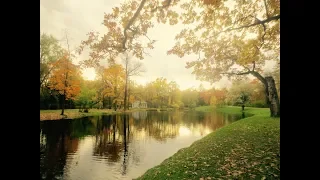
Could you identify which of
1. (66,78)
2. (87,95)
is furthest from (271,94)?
(66,78)

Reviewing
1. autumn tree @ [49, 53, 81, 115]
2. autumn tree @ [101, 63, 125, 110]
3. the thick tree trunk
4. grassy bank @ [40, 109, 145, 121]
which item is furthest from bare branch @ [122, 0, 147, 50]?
grassy bank @ [40, 109, 145, 121]

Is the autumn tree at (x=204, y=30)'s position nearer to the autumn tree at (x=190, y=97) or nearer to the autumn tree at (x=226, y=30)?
the autumn tree at (x=226, y=30)

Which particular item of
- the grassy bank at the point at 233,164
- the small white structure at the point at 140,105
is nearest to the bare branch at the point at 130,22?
the grassy bank at the point at 233,164

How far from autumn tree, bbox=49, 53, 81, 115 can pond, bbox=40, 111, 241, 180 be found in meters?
1.85

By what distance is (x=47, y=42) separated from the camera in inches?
510

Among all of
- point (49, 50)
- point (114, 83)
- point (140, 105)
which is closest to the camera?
point (114, 83)

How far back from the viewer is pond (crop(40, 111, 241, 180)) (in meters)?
6.20

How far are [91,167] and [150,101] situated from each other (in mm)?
10684

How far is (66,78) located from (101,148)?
5.44m

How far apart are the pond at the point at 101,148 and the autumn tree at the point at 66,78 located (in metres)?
1.85

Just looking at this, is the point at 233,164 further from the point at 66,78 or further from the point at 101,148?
the point at 66,78

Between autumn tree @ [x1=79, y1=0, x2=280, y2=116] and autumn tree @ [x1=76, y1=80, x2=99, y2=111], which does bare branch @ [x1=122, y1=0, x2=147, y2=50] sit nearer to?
autumn tree @ [x1=79, y1=0, x2=280, y2=116]

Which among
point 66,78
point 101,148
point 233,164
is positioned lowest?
point 101,148

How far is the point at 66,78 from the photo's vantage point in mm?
12297
